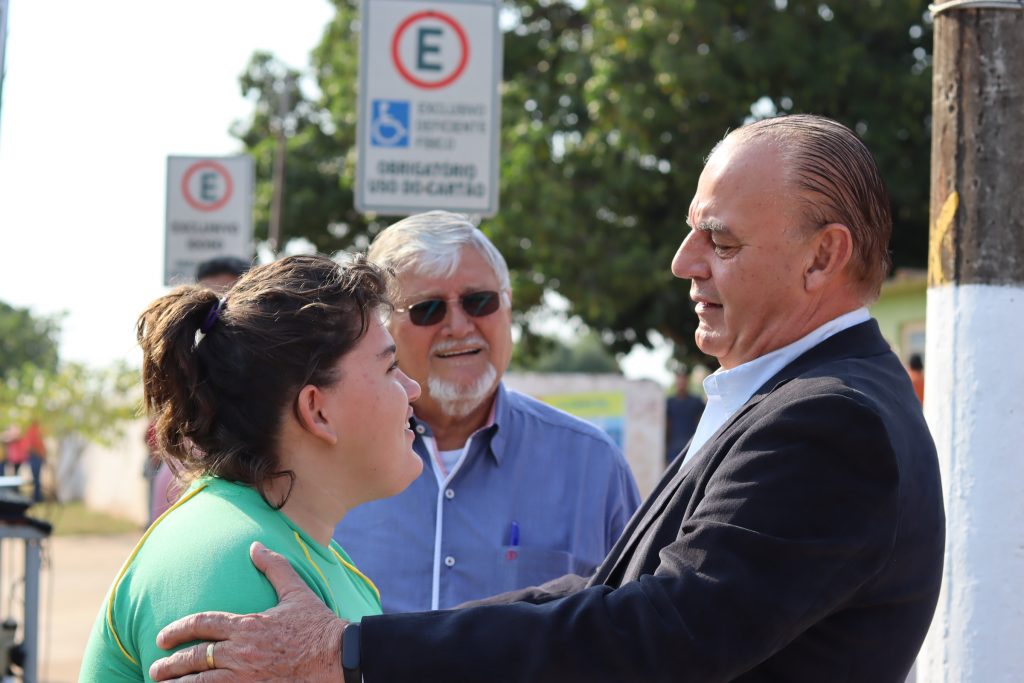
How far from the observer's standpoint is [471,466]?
4.00 meters

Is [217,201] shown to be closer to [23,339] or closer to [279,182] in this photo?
[279,182]

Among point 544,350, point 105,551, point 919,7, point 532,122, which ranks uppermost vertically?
point 919,7

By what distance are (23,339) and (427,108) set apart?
6358cm

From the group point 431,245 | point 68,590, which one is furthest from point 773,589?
point 68,590

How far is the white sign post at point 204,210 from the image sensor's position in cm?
949

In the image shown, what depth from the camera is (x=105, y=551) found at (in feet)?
69.1

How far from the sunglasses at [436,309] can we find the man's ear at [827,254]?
1.58 metres

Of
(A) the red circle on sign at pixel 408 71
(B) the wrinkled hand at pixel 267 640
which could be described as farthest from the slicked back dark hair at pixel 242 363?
(A) the red circle on sign at pixel 408 71

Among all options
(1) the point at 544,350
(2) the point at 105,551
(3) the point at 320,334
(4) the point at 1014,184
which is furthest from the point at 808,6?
(3) the point at 320,334

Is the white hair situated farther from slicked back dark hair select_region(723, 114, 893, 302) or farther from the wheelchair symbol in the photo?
the wheelchair symbol

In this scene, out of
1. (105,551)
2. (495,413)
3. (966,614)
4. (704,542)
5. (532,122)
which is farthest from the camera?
(105,551)

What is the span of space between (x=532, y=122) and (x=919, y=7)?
17.6 ft

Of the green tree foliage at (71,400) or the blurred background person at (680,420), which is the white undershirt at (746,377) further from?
the green tree foliage at (71,400)

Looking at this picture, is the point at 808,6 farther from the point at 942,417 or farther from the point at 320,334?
the point at 320,334
